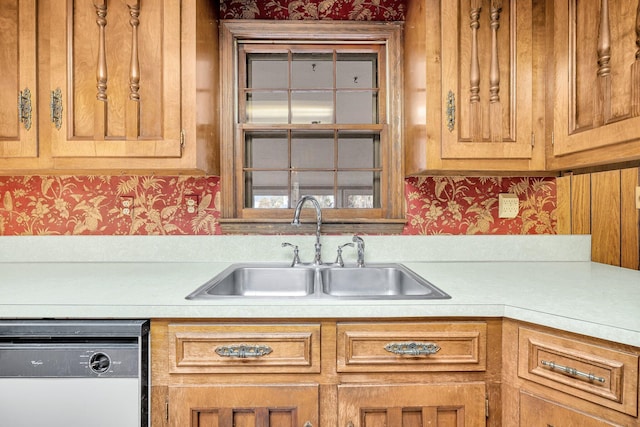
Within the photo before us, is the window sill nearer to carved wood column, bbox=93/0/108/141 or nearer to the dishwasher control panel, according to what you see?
carved wood column, bbox=93/0/108/141

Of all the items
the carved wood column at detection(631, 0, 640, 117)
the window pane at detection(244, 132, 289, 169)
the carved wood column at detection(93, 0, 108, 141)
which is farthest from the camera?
the window pane at detection(244, 132, 289, 169)

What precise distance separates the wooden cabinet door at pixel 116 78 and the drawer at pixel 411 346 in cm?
98

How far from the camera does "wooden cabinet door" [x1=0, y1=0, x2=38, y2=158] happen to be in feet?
4.69

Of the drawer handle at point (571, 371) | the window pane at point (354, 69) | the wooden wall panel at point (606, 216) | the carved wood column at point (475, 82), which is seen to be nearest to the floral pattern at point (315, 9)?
the window pane at point (354, 69)

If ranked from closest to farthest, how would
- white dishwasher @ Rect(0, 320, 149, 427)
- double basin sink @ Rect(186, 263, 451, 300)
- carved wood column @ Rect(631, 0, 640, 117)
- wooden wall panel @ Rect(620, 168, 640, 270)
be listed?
white dishwasher @ Rect(0, 320, 149, 427) < carved wood column @ Rect(631, 0, 640, 117) < wooden wall panel @ Rect(620, 168, 640, 270) < double basin sink @ Rect(186, 263, 451, 300)

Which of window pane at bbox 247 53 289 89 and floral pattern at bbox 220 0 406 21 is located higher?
floral pattern at bbox 220 0 406 21

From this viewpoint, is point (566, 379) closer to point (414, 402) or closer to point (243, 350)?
point (414, 402)

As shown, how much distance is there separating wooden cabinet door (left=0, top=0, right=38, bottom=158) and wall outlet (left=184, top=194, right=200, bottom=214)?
24.4 inches

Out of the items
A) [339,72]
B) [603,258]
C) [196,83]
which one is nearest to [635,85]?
[603,258]

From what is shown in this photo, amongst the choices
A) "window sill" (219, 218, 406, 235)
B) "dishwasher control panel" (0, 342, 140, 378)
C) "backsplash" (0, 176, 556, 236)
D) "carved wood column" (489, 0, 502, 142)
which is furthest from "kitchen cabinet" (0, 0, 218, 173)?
"carved wood column" (489, 0, 502, 142)

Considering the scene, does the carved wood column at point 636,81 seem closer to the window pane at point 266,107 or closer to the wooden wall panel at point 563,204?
the wooden wall panel at point 563,204

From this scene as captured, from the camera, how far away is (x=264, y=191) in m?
1.95

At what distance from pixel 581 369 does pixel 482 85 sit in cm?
107

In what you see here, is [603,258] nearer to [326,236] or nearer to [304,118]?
[326,236]
